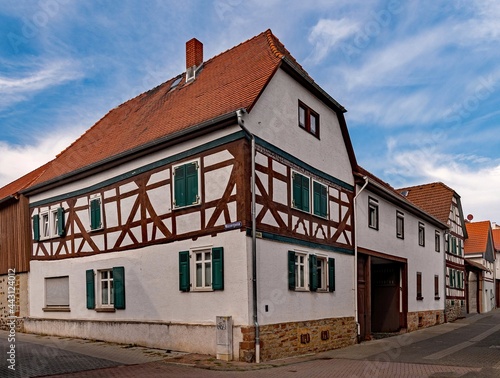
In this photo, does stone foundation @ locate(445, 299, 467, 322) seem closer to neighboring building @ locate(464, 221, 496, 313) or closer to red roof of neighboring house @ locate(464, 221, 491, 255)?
neighboring building @ locate(464, 221, 496, 313)

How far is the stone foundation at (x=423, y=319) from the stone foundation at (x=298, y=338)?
23.2ft

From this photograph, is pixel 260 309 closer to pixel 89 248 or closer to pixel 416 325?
pixel 89 248

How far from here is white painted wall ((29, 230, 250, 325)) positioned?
41.9ft

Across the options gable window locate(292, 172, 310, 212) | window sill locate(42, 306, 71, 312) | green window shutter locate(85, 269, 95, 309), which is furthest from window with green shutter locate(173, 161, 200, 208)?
window sill locate(42, 306, 71, 312)

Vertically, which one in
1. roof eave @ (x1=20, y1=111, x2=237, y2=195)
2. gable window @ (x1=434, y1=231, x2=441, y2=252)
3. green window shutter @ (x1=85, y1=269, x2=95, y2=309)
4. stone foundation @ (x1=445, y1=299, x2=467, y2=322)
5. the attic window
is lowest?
stone foundation @ (x1=445, y1=299, x2=467, y2=322)

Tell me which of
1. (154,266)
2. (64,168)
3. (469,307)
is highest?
(64,168)

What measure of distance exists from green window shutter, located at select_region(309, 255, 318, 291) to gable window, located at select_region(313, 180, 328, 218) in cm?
149

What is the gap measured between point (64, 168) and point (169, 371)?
36.7ft

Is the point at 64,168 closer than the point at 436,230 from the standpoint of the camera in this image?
Yes

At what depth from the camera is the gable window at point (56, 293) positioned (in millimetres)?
18609

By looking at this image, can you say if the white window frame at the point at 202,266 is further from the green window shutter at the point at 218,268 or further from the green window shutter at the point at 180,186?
the green window shutter at the point at 180,186

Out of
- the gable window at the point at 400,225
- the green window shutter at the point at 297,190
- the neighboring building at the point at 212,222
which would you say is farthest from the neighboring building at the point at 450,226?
the green window shutter at the point at 297,190

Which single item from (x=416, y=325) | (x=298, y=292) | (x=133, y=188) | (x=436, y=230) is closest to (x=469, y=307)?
(x=436, y=230)

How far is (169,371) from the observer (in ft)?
37.1
